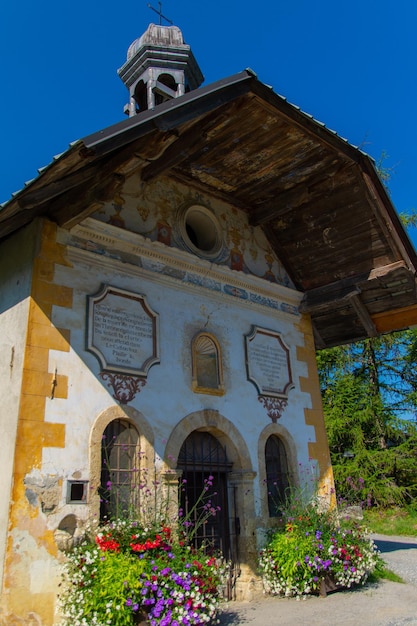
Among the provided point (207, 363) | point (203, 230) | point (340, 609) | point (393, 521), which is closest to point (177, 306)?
point (207, 363)

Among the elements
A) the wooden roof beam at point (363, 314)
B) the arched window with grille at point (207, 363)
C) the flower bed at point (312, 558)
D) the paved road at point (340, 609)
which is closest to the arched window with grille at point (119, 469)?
the arched window with grille at point (207, 363)

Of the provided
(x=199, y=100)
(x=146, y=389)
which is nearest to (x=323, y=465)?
(x=146, y=389)

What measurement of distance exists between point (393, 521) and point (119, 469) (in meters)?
13.7

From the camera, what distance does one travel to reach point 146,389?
6973 millimetres

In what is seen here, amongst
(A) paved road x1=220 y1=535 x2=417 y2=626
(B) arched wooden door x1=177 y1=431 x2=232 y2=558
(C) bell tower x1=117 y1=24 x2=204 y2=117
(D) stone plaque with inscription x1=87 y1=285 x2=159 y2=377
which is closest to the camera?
(A) paved road x1=220 y1=535 x2=417 y2=626

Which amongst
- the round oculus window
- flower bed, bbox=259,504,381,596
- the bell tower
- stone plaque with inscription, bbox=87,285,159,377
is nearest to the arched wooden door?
flower bed, bbox=259,504,381,596

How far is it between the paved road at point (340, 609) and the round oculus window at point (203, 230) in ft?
16.2

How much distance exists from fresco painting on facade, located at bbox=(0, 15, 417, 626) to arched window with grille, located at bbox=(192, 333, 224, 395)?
1.3 inches

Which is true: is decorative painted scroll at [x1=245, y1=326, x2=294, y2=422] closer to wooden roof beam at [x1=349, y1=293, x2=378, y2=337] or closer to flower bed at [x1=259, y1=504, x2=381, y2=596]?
wooden roof beam at [x1=349, y1=293, x2=378, y2=337]

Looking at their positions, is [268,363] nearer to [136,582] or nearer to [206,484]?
[206,484]

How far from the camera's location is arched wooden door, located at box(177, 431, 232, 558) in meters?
7.40

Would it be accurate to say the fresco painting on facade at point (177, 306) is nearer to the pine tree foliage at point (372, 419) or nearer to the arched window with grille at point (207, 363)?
the arched window with grille at point (207, 363)

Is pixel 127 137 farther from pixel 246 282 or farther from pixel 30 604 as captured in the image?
pixel 30 604

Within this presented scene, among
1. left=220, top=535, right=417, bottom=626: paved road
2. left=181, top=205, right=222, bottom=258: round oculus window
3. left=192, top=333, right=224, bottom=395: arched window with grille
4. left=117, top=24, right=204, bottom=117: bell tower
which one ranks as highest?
left=117, top=24, right=204, bottom=117: bell tower
